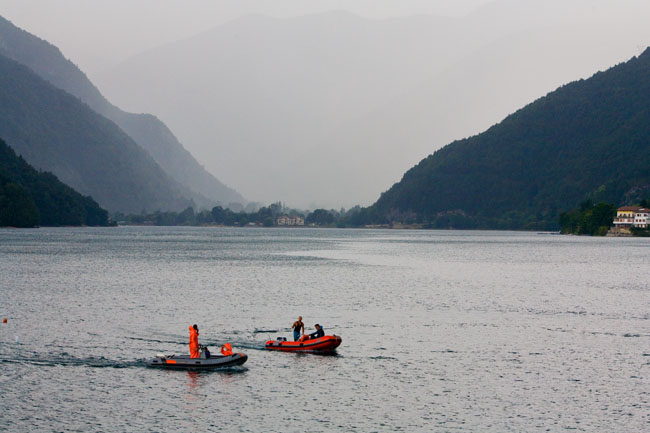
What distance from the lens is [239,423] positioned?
39.5 meters

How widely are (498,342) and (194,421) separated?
3118 centimetres

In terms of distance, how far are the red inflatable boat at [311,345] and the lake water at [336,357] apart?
0.76 m

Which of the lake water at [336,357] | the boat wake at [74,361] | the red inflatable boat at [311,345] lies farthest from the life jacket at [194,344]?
the red inflatable boat at [311,345]

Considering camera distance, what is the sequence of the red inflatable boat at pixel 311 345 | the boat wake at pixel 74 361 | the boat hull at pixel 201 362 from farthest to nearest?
1. the red inflatable boat at pixel 311 345
2. the boat wake at pixel 74 361
3. the boat hull at pixel 201 362

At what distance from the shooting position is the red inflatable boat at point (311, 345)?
186ft

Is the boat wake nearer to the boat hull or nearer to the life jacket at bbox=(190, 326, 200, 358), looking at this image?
the boat hull

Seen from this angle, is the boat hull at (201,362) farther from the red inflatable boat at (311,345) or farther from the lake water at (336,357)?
the red inflatable boat at (311,345)

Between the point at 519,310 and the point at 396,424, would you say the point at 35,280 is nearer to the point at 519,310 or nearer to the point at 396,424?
the point at 519,310

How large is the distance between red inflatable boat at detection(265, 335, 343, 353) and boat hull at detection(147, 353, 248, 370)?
7.11 metres

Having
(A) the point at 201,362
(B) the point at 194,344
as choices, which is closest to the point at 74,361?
(B) the point at 194,344

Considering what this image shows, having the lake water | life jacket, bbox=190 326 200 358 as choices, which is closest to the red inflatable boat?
the lake water

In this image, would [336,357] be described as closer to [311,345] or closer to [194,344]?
[311,345]

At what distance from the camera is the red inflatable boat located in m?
56.6

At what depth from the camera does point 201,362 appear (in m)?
50.7
